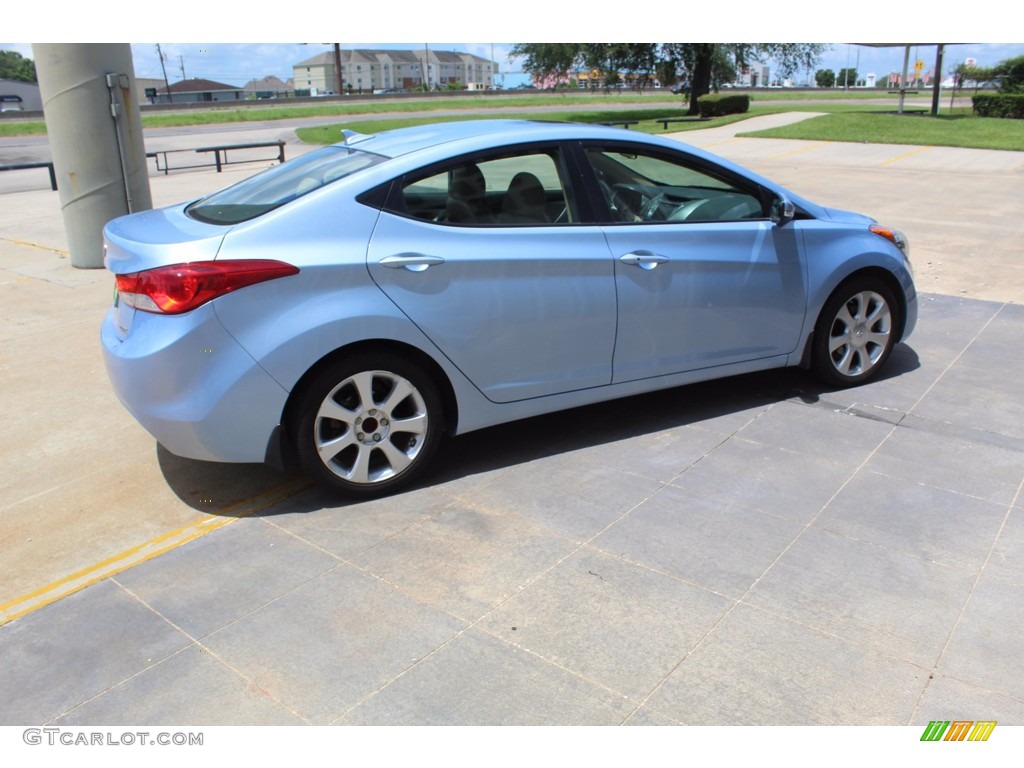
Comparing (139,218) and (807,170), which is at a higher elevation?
(139,218)

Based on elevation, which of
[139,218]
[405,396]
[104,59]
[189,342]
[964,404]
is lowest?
[964,404]

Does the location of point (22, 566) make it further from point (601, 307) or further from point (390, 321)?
point (601, 307)

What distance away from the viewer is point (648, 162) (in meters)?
4.89

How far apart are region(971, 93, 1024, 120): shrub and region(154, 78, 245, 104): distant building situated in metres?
97.6

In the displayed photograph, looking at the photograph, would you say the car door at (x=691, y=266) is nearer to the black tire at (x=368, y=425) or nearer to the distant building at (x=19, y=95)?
the black tire at (x=368, y=425)

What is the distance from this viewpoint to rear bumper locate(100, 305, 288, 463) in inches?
148

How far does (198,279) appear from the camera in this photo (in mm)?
3729

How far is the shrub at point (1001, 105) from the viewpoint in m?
32.6

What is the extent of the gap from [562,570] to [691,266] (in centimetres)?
194

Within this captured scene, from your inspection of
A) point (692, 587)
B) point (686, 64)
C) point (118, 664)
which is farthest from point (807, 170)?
point (686, 64)

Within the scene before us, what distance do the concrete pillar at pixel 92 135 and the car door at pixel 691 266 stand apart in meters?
6.00

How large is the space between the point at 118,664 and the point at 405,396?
1.62 meters

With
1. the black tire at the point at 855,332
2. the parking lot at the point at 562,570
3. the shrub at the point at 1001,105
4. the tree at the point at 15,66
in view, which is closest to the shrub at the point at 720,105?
the shrub at the point at 1001,105

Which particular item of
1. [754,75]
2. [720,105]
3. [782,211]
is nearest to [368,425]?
[782,211]
